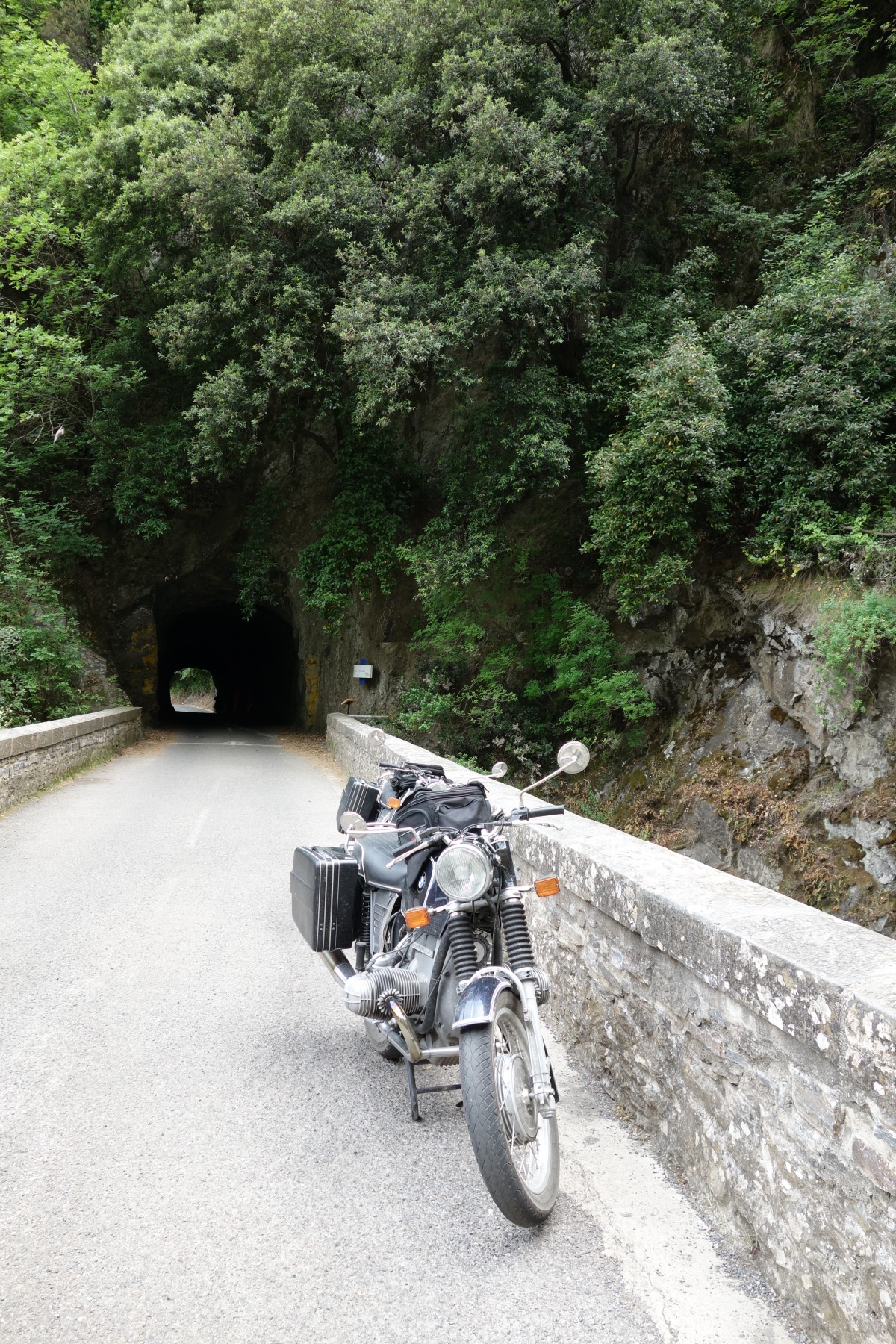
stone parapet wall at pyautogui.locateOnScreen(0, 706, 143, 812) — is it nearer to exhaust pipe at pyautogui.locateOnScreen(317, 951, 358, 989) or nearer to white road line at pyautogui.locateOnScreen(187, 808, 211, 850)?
white road line at pyautogui.locateOnScreen(187, 808, 211, 850)

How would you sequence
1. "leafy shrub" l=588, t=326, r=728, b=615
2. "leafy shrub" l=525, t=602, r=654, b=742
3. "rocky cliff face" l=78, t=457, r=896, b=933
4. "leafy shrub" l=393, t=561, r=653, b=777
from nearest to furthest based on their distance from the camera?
"rocky cliff face" l=78, t=457, r=896, b=933 < "leafy shrub" l=588, t=326, r=728, b=615 < "leafy shrub" l=525, t=602, r=654, b=742 < "leafy shrub" l=393, t=561, r=653, b=777

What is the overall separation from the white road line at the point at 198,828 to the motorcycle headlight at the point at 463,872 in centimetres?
565

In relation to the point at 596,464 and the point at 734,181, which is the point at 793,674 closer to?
the point at 596,464

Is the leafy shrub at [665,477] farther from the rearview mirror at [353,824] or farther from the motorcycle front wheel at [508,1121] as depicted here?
the motorcycle front wheel at [508,1121]

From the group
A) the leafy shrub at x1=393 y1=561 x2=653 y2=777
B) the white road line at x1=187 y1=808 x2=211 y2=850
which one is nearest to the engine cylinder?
the white road line at x1=187 y1=808 x2=211 y2=850

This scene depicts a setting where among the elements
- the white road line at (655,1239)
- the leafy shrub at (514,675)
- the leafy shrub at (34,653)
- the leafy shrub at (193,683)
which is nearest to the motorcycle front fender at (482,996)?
the white road line at (655,1239)

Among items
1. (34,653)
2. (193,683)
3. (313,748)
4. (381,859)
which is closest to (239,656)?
(313,748)

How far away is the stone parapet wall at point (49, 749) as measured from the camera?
9648 millimetres

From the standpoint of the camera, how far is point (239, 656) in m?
39.5

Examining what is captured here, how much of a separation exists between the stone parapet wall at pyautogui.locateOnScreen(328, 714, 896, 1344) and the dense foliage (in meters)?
9.34

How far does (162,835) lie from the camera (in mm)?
8453

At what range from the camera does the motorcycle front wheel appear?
2.48 meters

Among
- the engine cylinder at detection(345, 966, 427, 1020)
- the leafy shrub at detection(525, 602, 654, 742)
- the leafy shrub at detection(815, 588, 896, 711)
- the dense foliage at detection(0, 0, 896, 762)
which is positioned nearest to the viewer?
the engine cylinder at detection(345, 966, 427, 1020)

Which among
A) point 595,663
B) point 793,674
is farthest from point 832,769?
point 595,663
